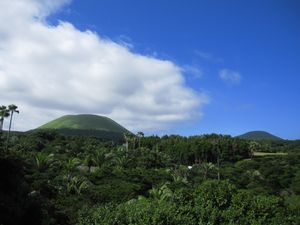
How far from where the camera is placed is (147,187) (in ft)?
236

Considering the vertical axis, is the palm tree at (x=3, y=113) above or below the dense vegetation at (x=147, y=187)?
above

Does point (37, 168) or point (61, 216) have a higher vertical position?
point (37, 168)

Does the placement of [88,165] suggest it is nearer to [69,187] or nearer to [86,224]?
[69,187]

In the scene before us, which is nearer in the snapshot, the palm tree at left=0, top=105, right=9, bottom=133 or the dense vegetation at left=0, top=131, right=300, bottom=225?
the dense vegetation at left=0, top=131, right=300, bottom=225

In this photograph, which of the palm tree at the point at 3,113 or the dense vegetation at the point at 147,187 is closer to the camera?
the dense vegetation at the point at 147,187

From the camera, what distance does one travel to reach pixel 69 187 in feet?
188

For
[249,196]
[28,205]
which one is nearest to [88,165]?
[28,205]

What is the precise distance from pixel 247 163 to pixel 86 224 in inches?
3900

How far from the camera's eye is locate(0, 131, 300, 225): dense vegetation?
2130cm

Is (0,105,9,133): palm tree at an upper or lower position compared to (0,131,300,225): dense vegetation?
upper

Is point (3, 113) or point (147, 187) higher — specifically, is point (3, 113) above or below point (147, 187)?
above

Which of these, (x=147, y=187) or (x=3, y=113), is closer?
(x=147, y=187)

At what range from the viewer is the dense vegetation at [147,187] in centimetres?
2130

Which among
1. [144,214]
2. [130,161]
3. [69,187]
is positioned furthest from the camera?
[130,161]
